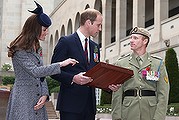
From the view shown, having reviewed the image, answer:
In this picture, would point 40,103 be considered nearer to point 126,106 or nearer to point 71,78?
point 71,78

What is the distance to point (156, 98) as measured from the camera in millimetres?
4742

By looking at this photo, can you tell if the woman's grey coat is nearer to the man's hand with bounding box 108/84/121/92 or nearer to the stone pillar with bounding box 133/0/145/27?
the man's hand with bounding box 108/84/121/92

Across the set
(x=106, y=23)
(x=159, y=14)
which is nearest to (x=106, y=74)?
(x=159, y=14)

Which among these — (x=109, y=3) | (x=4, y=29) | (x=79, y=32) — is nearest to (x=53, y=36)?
(x=4, y=29)

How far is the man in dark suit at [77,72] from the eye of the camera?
4535 mm

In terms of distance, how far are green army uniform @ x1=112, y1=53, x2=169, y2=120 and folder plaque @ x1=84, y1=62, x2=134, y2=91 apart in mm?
271

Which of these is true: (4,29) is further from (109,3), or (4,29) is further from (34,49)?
(34,49)

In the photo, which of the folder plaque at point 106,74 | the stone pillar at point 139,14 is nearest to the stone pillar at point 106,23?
the stone pillar at point 139,14

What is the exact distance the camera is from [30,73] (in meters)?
4.04

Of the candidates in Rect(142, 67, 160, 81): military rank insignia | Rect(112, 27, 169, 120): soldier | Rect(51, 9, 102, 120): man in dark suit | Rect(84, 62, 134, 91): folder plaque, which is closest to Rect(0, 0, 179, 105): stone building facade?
Rect(112, 27, 169, 120): soldier

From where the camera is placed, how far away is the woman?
13.1 ft

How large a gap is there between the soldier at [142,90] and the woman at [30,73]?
1049 millimetres

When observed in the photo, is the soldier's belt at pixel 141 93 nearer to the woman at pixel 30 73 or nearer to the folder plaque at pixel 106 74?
the folder plaque at pixel 106 74

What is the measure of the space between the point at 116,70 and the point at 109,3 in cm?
2530
